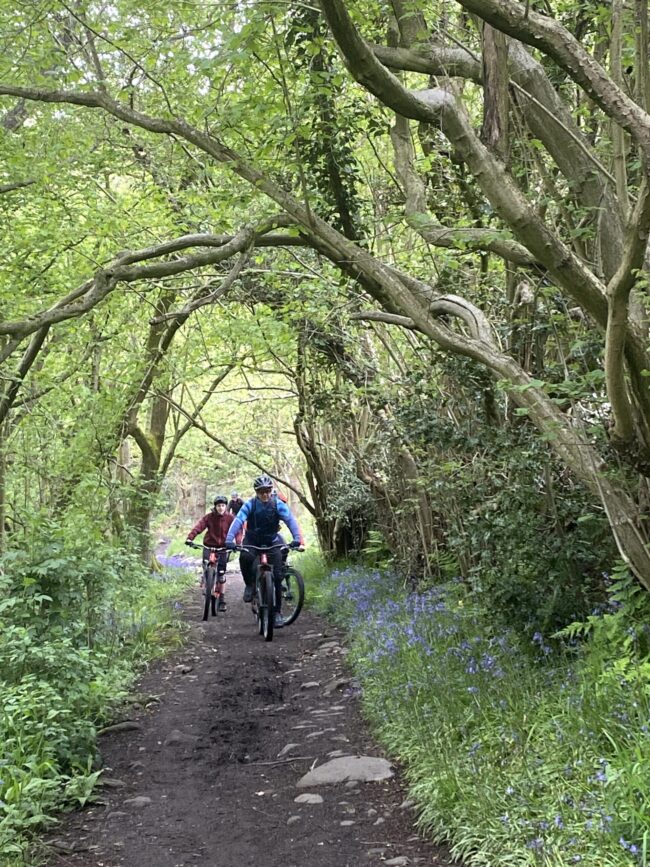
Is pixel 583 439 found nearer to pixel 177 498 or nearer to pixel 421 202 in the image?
pixel 421 202

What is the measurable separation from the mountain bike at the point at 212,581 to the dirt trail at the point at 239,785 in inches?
148

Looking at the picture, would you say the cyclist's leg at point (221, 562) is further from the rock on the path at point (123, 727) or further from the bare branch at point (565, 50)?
the bare branch at point (565, 50)

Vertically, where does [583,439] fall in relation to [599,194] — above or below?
below

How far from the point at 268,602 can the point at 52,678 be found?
14.7 ft

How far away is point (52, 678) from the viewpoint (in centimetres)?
584

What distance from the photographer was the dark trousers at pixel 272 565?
33.9ft

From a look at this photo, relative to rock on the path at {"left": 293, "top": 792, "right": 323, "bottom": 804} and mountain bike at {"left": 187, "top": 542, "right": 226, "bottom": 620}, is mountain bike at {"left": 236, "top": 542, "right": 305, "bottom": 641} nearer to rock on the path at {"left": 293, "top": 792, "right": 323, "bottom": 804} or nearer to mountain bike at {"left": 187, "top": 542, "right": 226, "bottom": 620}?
mountain bike at {"left": 187, "top": 542, "right": 226, "bottom": 620}

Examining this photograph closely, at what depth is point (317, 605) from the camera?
1255 cm

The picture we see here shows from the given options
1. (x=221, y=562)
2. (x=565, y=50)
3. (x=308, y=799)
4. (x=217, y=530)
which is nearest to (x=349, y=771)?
(x=308, y=799)

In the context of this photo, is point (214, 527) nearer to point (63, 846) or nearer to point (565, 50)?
point (63, 846)

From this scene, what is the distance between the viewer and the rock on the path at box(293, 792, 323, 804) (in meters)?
4.94

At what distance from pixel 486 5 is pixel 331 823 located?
4.41 meters

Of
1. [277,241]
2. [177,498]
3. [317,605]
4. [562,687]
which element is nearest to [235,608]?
[317,605]

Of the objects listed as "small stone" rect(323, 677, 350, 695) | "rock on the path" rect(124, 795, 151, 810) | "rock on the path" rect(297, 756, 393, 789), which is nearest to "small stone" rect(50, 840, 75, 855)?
"rock on the path" rect(124, 795, 151, 810)
